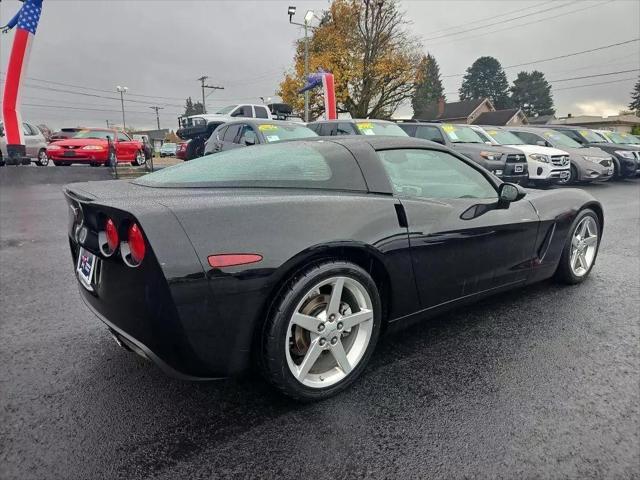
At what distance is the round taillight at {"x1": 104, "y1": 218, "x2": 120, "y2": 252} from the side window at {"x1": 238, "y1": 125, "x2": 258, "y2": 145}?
6.99m

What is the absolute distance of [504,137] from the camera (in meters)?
13.1

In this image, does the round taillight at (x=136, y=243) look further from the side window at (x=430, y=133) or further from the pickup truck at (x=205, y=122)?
the pickup truck at (x=205, y=122)

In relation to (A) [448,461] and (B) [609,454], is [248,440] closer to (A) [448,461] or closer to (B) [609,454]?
(A) [448,461]

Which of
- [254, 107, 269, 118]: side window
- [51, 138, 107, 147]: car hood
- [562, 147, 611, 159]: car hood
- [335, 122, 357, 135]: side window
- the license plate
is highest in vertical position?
[254, 107, 269, 118]: side window

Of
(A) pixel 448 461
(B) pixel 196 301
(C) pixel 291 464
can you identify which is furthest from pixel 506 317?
(B) pixel 196 301

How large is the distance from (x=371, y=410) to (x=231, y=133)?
8528 mm

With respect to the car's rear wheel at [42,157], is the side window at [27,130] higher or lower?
higher

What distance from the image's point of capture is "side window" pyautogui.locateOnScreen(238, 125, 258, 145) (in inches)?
343

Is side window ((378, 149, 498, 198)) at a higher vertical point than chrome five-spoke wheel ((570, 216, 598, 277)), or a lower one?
higher

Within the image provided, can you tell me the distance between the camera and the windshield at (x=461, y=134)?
11852 mm

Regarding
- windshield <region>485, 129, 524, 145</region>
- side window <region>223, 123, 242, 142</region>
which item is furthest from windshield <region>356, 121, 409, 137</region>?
windshield <region>485, 129, 524, 145</region>

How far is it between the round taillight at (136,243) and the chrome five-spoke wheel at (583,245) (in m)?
3.36

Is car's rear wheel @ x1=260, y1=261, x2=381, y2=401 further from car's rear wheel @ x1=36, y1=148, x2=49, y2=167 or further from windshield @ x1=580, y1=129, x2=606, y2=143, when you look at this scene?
car's rear wheel @ x1=36, y1=148, x2=49, y2=167

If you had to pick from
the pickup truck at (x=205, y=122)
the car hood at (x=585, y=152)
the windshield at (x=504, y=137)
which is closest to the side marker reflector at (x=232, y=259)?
the pickup truck at (x=205, y=122)
